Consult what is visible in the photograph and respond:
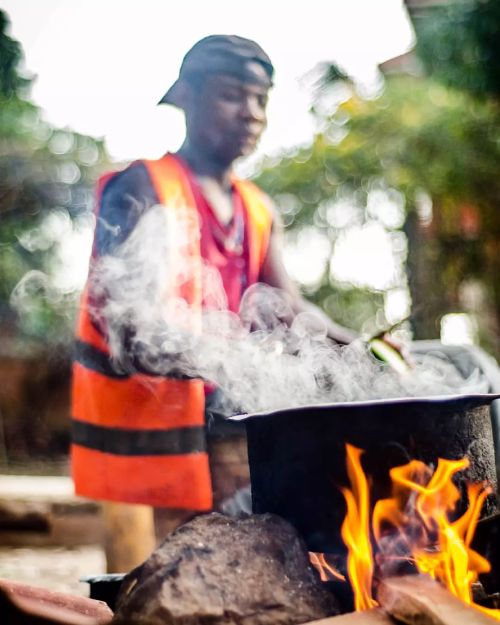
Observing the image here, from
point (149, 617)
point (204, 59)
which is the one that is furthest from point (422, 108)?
point (149, 617)

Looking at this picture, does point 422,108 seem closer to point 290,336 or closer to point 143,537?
point 290,336

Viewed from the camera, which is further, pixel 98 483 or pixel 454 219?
pixel 454 219

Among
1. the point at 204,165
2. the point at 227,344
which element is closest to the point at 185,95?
the point at 204,165

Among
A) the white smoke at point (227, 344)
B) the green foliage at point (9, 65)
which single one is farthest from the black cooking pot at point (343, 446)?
the green foliage at point (9, 65)

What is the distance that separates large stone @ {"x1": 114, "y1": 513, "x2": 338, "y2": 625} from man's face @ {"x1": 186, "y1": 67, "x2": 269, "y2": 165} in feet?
6.17

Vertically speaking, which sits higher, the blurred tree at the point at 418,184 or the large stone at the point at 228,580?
the blurred tree at the point at 418,184

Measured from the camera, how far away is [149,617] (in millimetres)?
1816

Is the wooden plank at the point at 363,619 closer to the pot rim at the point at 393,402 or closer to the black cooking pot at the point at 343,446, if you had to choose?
the black cooking pot at the point at 343,446

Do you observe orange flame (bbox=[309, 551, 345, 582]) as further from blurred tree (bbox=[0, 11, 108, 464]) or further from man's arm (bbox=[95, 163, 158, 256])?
blurred tree (bbox=[0, 11, 108, 464])

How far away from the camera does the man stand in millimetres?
2934

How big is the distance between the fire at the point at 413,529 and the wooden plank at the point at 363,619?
160 millimetres

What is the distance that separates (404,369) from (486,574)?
75cm

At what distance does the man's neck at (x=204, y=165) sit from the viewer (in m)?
3.35

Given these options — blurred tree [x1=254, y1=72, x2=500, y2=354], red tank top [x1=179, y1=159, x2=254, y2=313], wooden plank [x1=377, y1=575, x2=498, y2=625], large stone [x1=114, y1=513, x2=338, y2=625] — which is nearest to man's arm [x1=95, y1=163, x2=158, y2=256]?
red tank top [x1=179, y1=159, x2=254, y2=313]
